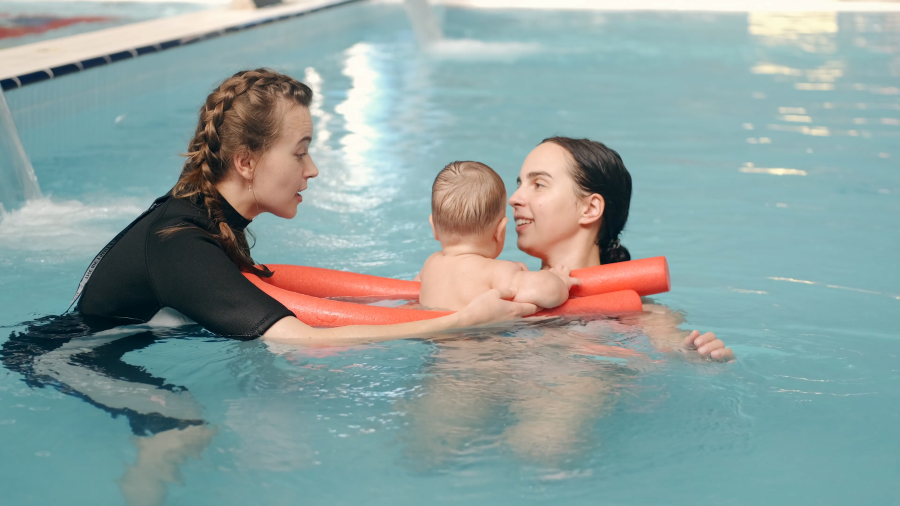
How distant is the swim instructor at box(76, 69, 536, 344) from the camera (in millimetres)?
2607

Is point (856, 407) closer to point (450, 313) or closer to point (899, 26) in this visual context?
point (450, 313)

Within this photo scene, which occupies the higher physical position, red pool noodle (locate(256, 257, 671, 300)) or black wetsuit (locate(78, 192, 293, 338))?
black wetsuit (locate(78, 192, 293, 338))

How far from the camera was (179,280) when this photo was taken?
8.58 ft

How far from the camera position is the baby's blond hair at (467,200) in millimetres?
3000

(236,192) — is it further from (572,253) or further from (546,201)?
(572,253)

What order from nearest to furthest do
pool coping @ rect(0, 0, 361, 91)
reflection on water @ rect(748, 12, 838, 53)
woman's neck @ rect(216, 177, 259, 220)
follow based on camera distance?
woman's neck @ rect(216, 177, 259, 220) → pool coping @ rect(0, 0, 361, 91) → reflection on water @ rect(748, 12, 838, 53)

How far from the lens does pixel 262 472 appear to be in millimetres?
2365

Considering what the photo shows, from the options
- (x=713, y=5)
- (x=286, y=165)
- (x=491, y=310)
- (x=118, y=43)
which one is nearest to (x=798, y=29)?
(x=713, y=5)

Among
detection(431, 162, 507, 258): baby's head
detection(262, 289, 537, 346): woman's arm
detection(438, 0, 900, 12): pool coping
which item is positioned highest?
detection(438, 0, 900, 12): pool coping

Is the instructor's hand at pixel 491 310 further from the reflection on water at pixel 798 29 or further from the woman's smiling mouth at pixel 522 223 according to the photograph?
A: the reflection on water at pixel 798 29

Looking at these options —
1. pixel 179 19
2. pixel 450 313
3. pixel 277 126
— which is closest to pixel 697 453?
pixel 450 313

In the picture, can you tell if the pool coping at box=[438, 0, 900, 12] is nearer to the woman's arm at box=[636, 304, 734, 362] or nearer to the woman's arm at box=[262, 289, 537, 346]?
the woman's arm at box=[636, 304, 734, 362]

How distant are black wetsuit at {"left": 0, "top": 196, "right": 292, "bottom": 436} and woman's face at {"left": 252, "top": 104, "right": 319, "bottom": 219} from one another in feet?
0.48

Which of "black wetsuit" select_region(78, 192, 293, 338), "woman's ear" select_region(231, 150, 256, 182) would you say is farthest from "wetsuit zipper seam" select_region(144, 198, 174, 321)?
"woman's ear" select_region(231, 150, 256, 182)
